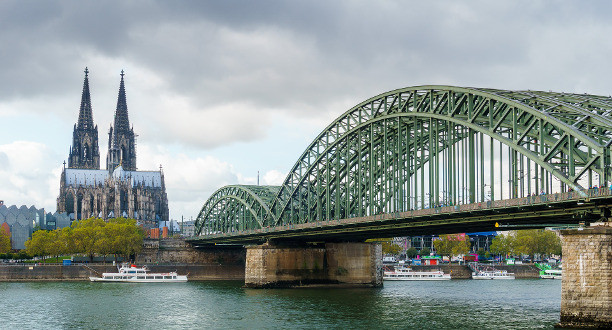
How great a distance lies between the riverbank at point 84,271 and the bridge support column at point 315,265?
41489 mm

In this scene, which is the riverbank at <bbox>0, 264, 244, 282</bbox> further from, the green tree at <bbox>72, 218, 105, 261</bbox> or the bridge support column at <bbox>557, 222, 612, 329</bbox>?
the bridge support column at <bbox>557, 222, 612, 329</bbox>

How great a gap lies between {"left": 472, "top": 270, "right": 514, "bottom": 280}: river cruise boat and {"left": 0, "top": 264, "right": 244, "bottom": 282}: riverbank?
164 ft

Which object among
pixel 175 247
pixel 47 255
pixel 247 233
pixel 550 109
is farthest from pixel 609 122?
pixel 47 255

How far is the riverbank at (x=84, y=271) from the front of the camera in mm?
138875

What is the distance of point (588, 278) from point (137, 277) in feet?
349

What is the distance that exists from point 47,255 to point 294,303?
108009 mm

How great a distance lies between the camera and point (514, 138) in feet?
211

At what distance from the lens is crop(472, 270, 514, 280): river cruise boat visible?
16088 centimetres

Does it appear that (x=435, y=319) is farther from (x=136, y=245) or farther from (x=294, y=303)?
(x=136, y=245)

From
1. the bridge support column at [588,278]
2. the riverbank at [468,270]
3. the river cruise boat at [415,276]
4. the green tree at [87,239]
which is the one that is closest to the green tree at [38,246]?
the green tree at [87,239]

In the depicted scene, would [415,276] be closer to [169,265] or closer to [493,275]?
[493,275]

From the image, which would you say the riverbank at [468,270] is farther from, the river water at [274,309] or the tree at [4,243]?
the tree at [4,243]

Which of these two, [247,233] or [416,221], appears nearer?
[416,221]

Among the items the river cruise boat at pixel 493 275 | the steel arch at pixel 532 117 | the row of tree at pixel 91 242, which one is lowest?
the river cruise boat at pixel 493 275
